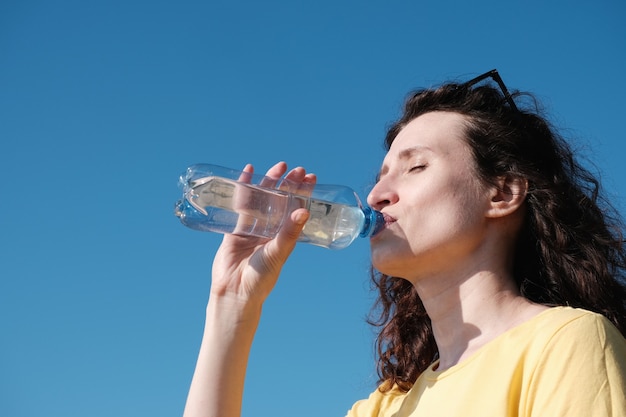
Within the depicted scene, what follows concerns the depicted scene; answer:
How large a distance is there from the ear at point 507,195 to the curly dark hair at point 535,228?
A: 4 cm

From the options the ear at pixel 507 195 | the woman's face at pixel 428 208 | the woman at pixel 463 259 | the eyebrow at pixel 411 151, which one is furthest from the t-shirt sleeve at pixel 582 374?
the eyebrow at pixel 411 151

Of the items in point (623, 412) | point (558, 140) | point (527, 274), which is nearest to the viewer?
point (623, 412)

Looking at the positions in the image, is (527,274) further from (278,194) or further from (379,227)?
(278,194)

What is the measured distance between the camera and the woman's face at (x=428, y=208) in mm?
3588

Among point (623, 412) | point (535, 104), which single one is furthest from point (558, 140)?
point (623, 412)

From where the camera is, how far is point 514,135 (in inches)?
163

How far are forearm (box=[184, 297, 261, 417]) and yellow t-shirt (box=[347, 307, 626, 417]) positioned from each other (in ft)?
2.87

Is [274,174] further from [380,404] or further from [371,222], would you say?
[380,404]

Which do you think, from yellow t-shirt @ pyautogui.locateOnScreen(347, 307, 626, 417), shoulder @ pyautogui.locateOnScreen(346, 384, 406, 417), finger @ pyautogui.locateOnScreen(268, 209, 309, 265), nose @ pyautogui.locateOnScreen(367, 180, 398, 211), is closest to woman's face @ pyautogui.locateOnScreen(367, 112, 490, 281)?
nose @ pyautogui.locateOnScreen(367, 180, 398, 211)

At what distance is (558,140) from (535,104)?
1.01ft

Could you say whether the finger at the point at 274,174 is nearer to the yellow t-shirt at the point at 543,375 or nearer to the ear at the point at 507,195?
the ear at the point at 507,195

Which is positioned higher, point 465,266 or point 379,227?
point 379,227

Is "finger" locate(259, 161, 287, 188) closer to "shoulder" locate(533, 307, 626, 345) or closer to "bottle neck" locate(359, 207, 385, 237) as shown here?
"bottle neck" locate(359, 207, 385, 237)

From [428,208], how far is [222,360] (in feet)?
4.07
